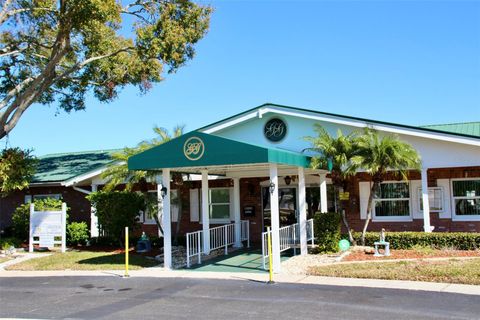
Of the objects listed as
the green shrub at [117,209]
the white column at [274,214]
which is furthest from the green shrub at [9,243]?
the white column at [274,214]

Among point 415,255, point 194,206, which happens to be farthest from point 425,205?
point 194,206

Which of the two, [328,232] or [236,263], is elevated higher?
[328,232]

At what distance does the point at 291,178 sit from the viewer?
714 inches

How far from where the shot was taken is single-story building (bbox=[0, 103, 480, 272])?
12.7m

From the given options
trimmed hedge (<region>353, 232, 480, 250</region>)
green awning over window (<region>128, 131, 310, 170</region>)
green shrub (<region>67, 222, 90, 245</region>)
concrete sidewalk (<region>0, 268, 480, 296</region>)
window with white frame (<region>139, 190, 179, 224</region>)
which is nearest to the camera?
concrete sidewalk (<region>0, 268, 480, 296</region>)

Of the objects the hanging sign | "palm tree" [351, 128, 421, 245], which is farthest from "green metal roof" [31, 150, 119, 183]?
"palm tree" [351, 128, 421, 245]

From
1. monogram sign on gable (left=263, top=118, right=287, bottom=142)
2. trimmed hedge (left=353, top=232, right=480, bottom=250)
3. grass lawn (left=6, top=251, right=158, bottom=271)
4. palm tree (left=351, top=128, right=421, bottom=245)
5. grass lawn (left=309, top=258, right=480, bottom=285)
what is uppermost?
monogram sign on gable (left=263, top=118, right=287, bottom=142)

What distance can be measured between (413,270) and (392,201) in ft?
21.9

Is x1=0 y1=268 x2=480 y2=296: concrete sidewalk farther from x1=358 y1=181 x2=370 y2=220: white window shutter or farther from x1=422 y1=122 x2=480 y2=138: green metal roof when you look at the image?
x1=422 y1=122 x2=480 y2=138: green metal roof

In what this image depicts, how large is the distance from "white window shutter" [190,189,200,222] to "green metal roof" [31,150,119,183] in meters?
3.91

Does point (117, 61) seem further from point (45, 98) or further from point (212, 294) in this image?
point (212, 294)

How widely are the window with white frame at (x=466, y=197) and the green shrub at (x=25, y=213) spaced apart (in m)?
14.5

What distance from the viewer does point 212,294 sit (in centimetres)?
987

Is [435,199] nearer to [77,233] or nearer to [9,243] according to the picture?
[77,233]
